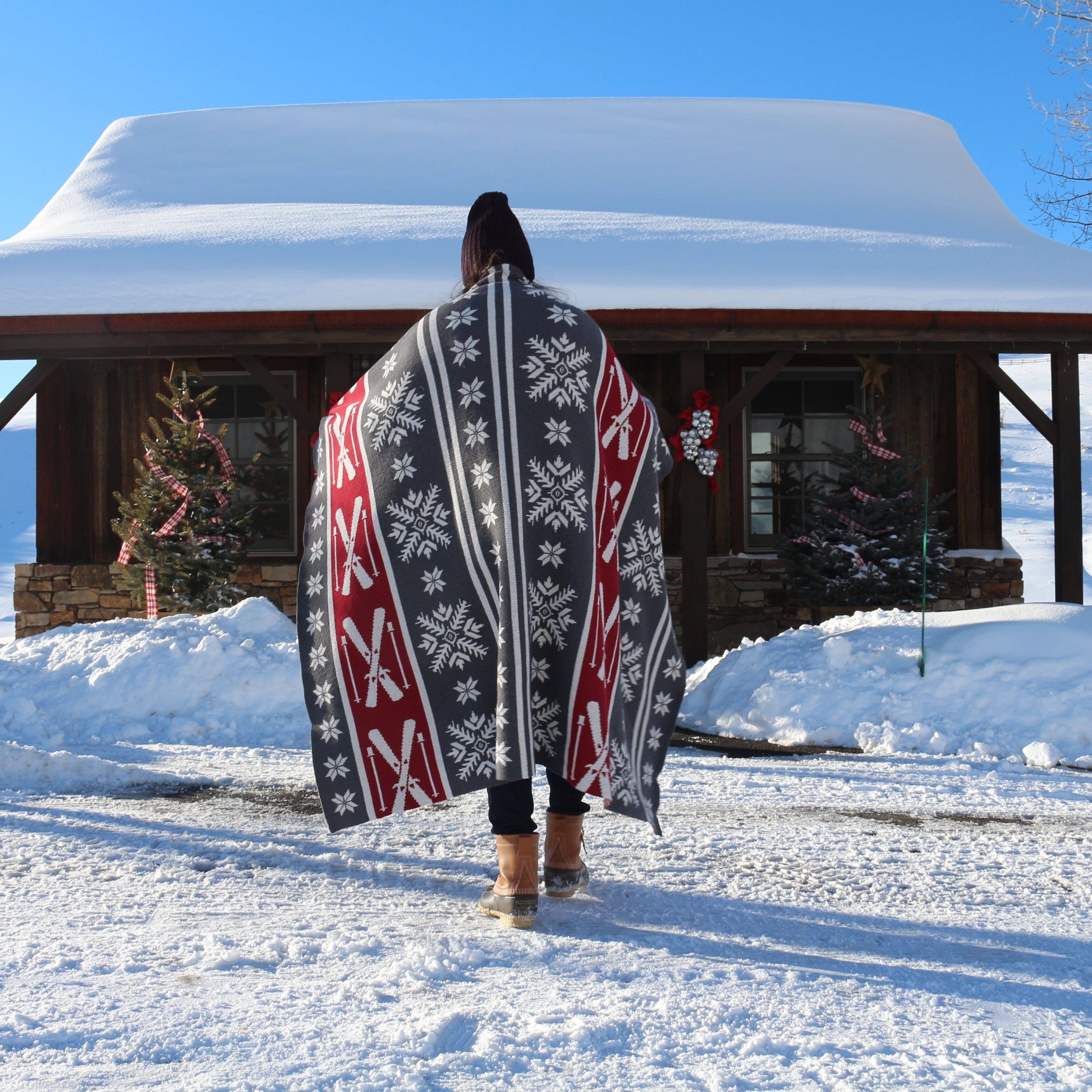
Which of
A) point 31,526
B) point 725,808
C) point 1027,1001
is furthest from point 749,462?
point 31,526

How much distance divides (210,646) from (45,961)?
3806 millimetres

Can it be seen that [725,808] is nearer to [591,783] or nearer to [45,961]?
[591,783]

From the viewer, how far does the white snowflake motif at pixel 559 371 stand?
2389 millimetres

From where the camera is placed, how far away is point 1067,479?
816 centimetres

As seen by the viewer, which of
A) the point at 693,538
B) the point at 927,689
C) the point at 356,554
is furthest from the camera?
the point at 693,538

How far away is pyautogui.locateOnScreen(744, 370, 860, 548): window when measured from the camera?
10.3m

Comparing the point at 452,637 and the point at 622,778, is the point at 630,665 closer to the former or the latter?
the point at 622,778

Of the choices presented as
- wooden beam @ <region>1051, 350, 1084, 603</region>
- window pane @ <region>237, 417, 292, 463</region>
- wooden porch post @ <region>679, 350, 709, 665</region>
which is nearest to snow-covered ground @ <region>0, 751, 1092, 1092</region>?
wooden porch post @ <region>679, 350, 709, 665</region>

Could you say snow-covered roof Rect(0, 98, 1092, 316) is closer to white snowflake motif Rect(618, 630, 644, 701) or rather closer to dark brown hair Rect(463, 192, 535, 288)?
dark brown hair Rect(463, 192, 535, 288)

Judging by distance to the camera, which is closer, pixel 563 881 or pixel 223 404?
pixel 563 881

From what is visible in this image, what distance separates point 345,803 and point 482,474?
33.3 inches

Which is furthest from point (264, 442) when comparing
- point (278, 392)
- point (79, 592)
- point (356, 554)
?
point (356, 554)

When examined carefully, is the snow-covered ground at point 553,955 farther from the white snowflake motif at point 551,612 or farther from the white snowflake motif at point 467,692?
the white snowflake motif at point 551,612

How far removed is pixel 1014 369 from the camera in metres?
60.2
